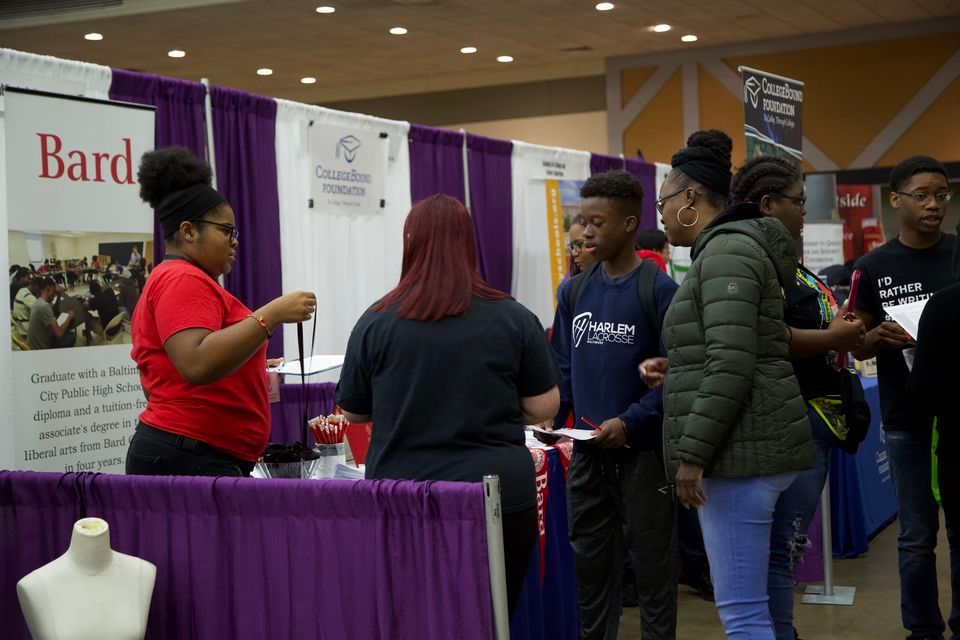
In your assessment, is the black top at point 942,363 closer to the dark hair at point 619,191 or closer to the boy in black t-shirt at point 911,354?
the boy in black t-shirt at point 911,354

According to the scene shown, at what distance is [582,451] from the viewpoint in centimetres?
308

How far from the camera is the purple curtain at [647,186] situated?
8548 mm

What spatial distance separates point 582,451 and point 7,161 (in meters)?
1.80

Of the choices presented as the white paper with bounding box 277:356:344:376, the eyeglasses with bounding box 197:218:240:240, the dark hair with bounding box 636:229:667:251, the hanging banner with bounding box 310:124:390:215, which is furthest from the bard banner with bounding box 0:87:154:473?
the dark hair with bounding box 636:229:667:251

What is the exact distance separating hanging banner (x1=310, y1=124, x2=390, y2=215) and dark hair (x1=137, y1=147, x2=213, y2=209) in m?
2.51

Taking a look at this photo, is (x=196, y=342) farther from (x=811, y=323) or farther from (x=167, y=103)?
(x=167, y=103)

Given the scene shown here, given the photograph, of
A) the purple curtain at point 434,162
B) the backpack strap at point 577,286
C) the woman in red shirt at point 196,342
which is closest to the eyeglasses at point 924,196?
the backpack strap at point 577,286

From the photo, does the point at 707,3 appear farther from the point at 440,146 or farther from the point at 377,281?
the point at 377,281

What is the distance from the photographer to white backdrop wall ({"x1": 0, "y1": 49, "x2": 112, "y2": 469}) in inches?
126

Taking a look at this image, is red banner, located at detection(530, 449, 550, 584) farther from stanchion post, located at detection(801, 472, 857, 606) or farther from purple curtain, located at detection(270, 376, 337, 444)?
stanchion post, located at detection(801, 472, 857, 606)

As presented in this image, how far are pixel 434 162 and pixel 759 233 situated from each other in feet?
12.6

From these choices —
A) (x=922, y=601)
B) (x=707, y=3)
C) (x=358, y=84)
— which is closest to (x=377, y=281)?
(x=922, y=601)

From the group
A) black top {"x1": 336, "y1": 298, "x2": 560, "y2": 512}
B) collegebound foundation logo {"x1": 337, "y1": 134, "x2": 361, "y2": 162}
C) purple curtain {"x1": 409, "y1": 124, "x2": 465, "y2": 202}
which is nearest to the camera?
black top {"x1": 336, "y1": 298, "x2": 560, "y2": 512}

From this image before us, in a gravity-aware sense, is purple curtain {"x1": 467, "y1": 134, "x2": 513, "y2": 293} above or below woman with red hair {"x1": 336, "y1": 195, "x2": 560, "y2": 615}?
above
